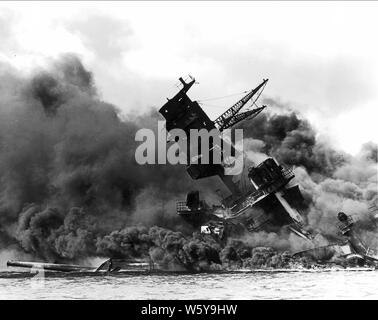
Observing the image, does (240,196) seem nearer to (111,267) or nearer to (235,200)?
(235,200)

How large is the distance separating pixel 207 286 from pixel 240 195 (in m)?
13.2

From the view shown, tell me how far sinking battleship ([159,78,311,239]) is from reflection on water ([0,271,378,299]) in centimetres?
586

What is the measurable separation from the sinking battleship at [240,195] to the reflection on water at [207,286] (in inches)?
231

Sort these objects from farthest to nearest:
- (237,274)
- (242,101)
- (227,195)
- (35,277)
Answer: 1. (227,195)
2. (242,101)
3. (35,277)
4. (237,274)

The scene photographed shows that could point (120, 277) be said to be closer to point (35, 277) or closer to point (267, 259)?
point (35, 277)

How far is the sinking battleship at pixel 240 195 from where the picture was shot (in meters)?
36.9

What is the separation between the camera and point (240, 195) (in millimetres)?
40188

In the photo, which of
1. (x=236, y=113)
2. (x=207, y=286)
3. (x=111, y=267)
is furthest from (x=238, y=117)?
(x=207, y=286)

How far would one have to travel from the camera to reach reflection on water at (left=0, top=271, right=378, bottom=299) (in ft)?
81.8

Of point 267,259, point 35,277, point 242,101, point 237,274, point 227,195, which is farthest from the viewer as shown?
→ point 227,195

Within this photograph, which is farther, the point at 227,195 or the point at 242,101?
the point at 227,195
